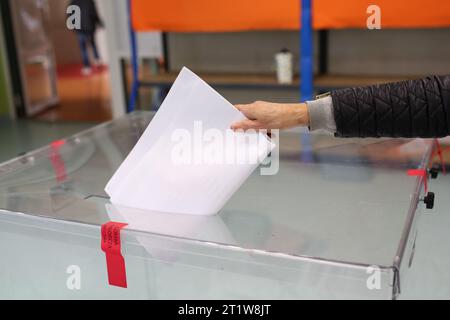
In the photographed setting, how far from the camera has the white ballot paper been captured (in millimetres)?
879

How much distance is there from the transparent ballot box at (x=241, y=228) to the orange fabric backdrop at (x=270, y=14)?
1.06 meters

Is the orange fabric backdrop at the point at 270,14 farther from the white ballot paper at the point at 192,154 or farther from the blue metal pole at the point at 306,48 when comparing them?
→ the white ballot paper at the point at 192,154

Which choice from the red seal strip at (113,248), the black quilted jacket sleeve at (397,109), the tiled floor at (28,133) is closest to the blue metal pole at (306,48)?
the black quilted jacket sleeve at (397,109)

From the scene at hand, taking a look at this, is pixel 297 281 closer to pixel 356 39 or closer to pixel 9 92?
pixel 356 39

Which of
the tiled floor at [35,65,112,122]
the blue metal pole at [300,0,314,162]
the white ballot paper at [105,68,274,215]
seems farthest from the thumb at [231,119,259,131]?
the tiled floor at [35,65,112,122]

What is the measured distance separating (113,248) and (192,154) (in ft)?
0.72

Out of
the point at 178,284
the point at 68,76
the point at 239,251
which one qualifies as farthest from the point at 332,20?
the point at 68,76

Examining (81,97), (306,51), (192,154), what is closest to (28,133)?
(81,97)

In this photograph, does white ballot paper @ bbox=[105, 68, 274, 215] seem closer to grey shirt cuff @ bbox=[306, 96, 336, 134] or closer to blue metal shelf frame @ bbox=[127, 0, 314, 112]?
grey shirt cuff @ bbox=[306, 96, 336, 134]

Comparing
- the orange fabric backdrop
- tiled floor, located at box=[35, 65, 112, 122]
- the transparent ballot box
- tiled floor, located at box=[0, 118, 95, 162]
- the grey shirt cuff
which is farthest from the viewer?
tiled floor, located at box=[35, 65, 112, 122]

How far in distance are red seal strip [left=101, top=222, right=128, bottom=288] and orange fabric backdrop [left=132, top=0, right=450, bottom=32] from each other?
73.6 inches

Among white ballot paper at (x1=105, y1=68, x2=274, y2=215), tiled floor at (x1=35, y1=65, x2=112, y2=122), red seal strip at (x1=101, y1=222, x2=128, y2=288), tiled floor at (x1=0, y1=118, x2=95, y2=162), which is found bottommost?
tiled floor at (x1=0, y1=118, x2=95, y2=162)

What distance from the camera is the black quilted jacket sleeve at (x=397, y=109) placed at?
841mm
